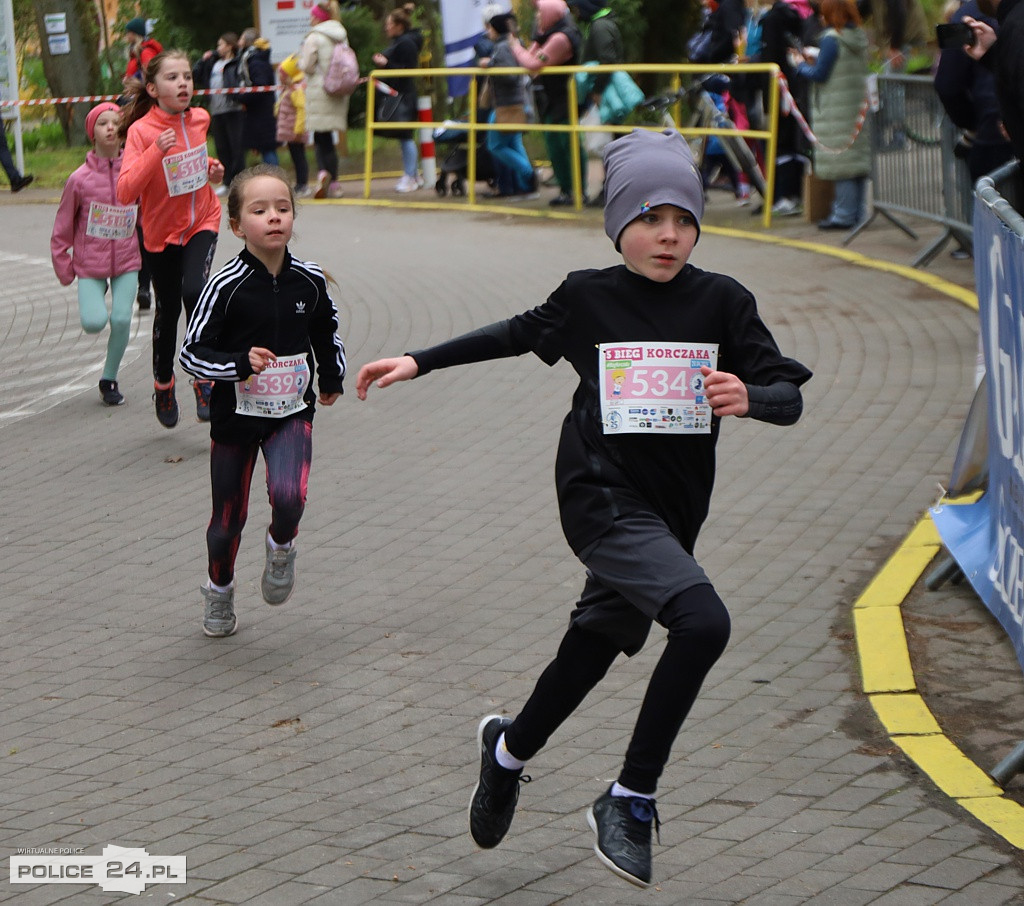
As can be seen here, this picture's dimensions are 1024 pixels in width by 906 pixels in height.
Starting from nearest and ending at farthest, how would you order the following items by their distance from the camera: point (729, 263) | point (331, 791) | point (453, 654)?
point (331, 791) < point (453, 654) < point (729, 263)

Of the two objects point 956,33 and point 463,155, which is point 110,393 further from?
point 463,155

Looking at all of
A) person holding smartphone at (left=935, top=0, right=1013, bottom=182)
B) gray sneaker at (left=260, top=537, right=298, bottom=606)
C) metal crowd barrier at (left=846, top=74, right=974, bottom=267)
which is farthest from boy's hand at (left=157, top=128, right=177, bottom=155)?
metal crowd barrier at (left=846, top=74, right=974, bottom=267)

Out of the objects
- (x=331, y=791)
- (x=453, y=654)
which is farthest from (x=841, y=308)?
(x=331, y=791)

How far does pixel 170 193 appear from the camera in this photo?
28.9 ft

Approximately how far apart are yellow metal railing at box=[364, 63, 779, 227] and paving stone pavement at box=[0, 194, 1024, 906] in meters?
4.78

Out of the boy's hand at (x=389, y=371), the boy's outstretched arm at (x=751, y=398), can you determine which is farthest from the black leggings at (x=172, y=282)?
the boy's outstretched arm at (x=751, y=398)

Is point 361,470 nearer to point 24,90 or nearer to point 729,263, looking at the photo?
point 729,263

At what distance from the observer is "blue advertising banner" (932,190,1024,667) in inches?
207

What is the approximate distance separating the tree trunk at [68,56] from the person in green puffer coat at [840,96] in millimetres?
17174

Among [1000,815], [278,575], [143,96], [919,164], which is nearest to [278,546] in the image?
[278,575]

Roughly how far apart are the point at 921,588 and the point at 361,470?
3139 mm

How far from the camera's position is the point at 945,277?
12.7 meters

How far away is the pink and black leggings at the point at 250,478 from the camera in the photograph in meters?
5.86

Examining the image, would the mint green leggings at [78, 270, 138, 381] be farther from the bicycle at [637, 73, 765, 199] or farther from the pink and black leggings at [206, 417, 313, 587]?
the bicycle at [637, 73, 765, 199]
